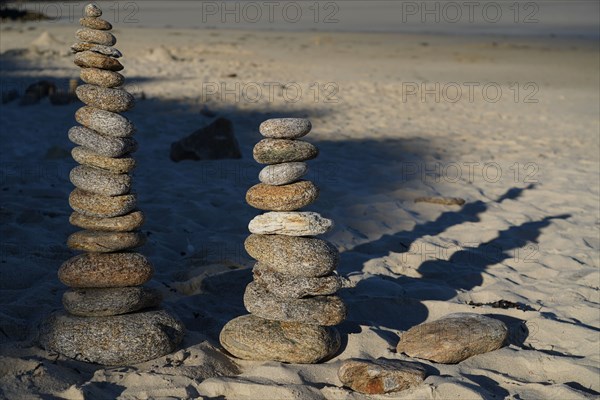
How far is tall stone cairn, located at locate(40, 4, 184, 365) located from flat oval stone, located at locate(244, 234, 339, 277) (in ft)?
2.14

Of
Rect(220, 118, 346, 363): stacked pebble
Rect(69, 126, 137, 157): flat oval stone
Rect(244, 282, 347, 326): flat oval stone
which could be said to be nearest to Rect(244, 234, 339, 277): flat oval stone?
Rect(220, 118, 346, 363): stacked pebble

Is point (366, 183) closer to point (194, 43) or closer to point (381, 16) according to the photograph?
point (194, 43)

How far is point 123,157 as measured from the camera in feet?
15.3

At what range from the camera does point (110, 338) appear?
14.3ft

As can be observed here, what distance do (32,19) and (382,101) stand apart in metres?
21.2

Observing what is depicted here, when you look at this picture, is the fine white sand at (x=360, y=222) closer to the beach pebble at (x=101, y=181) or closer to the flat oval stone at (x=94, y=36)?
the beach pebble at (x=101, y=181)

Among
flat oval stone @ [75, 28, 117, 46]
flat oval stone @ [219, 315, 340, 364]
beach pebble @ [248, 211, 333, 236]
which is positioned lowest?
flat oval stone @ [219, 315, 340, 364]

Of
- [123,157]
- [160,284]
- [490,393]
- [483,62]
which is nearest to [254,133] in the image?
[160,284]

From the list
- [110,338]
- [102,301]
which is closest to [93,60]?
[102,301]

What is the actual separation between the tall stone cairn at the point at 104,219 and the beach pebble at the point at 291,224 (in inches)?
28.1

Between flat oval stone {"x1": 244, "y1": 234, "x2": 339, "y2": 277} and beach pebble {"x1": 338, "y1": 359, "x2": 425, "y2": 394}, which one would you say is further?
flat oval stone {"x1": 244, "y1": 234, "x2": 339, "y2": 277}

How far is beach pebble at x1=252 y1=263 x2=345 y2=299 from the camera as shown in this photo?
4.51m

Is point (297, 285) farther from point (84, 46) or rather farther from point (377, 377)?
point (84, 46)

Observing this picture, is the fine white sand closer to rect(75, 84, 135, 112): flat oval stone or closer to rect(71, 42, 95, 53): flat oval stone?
rect(75, 84, 135, 112): flat oval stone
